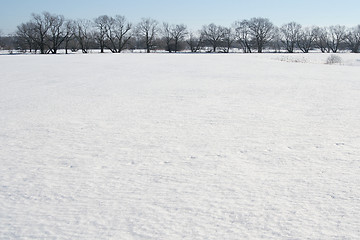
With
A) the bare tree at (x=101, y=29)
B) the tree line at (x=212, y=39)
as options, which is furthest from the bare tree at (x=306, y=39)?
the bare tree at (x=101, y=29)

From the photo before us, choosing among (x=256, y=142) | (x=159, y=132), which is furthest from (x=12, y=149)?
(x=256, y=142)

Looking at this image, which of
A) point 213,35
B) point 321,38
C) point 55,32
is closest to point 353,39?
point 321,38

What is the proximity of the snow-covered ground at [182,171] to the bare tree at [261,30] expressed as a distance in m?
79.1

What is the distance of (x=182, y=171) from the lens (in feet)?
13.8

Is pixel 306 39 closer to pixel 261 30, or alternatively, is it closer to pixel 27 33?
pixel 261 30

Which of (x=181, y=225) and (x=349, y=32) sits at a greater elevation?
(x=349, y=32)

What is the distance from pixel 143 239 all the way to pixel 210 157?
2.16 metres

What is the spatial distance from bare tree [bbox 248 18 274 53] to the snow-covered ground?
79.1 meters

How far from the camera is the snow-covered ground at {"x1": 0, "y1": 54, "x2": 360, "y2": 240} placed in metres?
2.96

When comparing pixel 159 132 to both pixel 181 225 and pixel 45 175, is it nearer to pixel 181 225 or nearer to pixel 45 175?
pixel 45 175

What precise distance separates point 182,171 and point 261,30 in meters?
86.1

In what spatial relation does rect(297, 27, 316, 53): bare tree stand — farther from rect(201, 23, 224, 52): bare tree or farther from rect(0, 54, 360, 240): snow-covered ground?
rect(0, 54, 360, 240): snow-covered ground

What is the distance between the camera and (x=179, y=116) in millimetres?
7281

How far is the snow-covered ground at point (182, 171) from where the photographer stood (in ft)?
9.70
